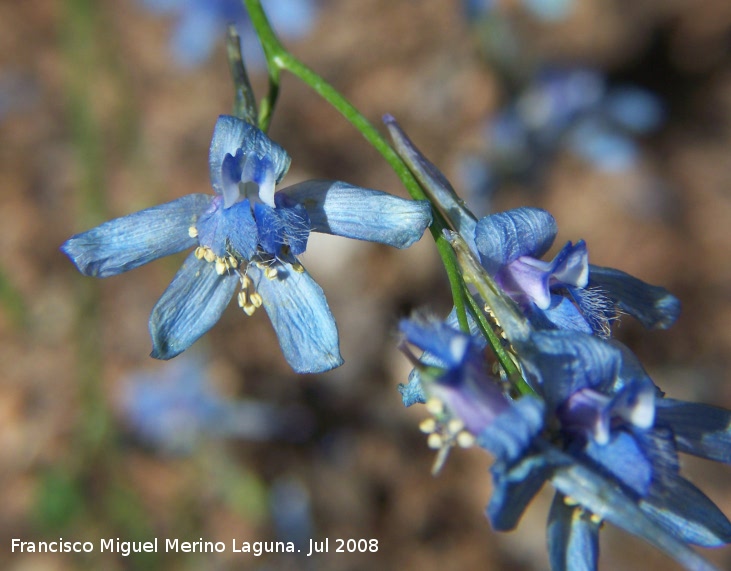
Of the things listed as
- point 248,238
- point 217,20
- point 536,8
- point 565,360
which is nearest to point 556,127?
point 536,8

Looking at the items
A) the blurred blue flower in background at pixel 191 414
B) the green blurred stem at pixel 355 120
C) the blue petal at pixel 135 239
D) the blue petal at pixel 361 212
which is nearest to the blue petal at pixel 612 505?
the green blurred stem at pixel 355 120

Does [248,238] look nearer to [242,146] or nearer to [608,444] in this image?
[242,146]

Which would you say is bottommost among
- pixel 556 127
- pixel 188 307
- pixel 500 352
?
pixel 500 352

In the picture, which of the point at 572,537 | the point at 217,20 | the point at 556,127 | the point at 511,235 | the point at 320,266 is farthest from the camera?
the point at 320,266

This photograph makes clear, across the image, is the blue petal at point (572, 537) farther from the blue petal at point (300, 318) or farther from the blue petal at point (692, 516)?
the blue petal at point (300, 318)

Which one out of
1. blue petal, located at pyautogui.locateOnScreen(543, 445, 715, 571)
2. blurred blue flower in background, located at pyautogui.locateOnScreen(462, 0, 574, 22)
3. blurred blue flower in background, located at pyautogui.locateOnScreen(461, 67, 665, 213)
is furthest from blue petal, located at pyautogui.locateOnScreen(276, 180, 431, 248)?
blurred blue flower in background, located at pyautogui.locateOnScreen(462, 0, 574, 22)

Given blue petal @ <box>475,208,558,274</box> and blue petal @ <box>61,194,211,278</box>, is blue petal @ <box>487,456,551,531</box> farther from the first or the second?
blue petal @ <box>61,194,211,278</box>
